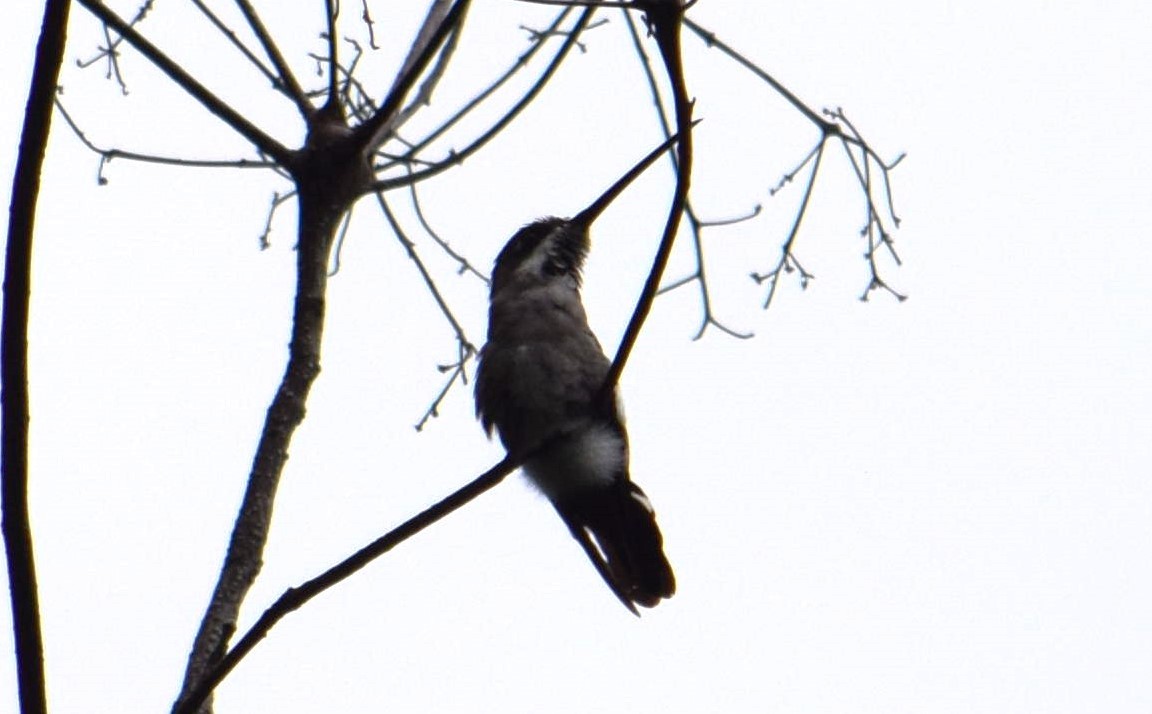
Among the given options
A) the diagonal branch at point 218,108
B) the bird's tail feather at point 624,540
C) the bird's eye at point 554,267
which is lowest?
the bird's tail feather at point 624,540

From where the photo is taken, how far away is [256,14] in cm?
318

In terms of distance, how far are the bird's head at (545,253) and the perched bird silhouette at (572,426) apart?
19cm

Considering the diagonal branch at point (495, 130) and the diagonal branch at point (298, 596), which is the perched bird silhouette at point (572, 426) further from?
the diagonal branch at point (298, 596)

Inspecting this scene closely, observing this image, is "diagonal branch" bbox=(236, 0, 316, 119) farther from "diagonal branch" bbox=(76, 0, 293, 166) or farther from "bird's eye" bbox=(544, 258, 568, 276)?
"bird's eye" bbox=(544, 258, 568, 276)

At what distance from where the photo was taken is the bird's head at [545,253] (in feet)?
15.5

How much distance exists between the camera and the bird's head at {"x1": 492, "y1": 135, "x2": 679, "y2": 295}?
4730 mm

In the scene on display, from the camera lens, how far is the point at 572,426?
3.92 m

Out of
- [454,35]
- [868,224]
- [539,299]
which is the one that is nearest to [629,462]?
[539,299]

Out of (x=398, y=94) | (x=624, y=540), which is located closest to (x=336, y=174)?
(x=398, y=94)

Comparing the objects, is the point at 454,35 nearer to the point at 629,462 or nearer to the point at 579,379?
the point at 579,379

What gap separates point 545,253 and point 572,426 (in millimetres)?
1045

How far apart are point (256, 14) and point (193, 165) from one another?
1.58 ft

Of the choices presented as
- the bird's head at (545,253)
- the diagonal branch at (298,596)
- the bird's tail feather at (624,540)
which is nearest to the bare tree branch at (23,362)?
the diagonal branch at (298,596)

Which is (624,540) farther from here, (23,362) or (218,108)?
(23,362)
